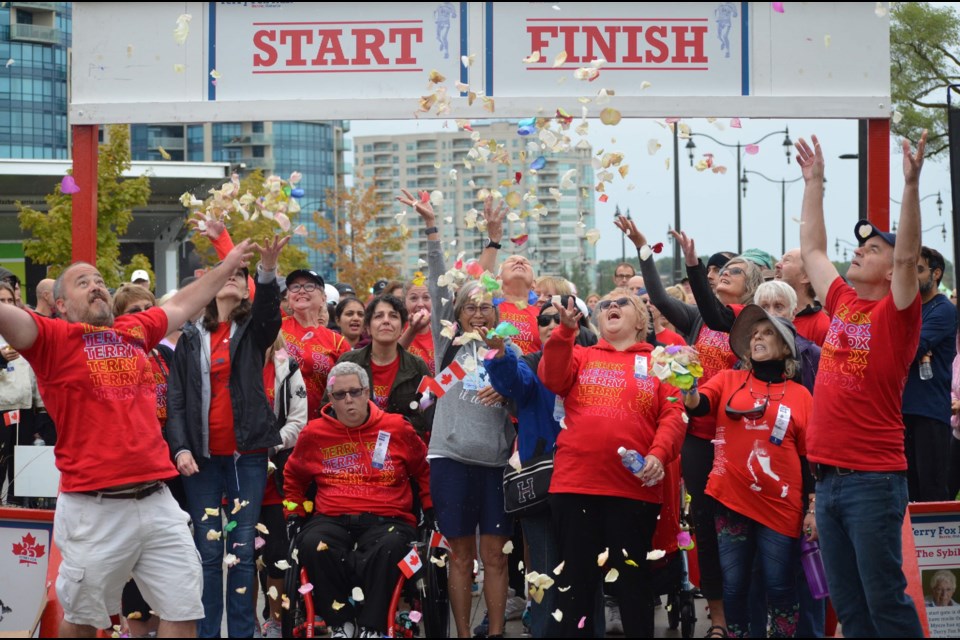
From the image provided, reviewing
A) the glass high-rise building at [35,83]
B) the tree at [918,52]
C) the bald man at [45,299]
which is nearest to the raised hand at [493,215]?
the bald man at [45,299]

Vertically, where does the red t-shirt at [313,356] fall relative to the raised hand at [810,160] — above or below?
below

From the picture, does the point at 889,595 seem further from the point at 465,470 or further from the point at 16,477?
the point at 16,477

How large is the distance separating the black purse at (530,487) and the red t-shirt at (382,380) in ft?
4.13

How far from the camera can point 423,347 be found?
845 cm

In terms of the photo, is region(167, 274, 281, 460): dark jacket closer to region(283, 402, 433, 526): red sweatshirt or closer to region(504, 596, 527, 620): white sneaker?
region(283, 402, 433, 526): red sweatshirt

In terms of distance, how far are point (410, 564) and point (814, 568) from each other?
2174 mm

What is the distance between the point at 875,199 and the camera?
7379 mm

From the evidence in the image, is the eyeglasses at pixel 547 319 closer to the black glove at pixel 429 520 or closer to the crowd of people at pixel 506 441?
the crowd of people at pixel 506 441

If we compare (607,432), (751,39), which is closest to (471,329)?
(607,432)

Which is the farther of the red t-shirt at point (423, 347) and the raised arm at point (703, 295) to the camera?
the red t-shirt at point (423, 347)

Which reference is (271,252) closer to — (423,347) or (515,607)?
(423,347)

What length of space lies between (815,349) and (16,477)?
5.16 m

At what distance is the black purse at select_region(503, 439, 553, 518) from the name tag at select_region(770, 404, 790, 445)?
1216 mm

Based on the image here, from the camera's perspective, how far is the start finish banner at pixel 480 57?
23.3ft
